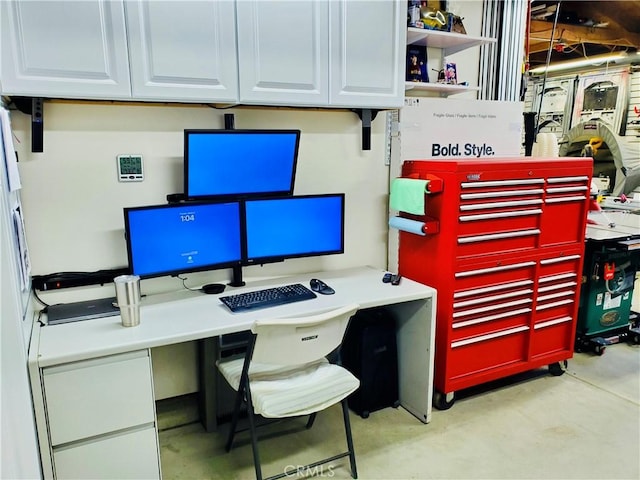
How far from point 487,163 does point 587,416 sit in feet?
4.89

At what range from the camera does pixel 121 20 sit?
187 cm

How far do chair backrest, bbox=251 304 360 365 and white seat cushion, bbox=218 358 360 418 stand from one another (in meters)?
0.15

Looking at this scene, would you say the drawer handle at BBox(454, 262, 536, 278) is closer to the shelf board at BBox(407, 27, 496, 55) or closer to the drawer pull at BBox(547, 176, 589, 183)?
the drawer pull at BBox(547, 176, 589, 183)


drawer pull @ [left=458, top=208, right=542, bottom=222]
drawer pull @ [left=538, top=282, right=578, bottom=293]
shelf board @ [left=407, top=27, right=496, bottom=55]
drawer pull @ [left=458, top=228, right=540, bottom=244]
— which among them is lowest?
drawer pull @ [left=538, top=282, right=578, bottom=293]

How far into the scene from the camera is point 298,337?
186 centimetres

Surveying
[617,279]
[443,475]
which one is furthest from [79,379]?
[617,279]

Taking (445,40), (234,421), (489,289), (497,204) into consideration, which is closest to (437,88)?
(445,40)

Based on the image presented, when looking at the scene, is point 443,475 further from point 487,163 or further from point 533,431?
point 487,163

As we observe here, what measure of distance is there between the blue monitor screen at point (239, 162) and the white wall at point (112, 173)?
0.18 meters

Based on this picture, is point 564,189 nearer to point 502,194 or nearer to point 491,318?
point 502,194

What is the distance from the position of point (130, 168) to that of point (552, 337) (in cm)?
261

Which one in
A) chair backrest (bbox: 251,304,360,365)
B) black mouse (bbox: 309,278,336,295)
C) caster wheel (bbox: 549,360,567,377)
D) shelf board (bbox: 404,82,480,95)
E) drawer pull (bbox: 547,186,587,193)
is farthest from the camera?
caster wheel (bbox: 549,360,567,377)

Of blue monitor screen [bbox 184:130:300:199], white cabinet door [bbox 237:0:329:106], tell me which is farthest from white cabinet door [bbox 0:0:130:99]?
white cabinet door [bbox 237:0:329:106]

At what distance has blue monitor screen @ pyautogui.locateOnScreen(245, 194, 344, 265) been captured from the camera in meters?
2.40
